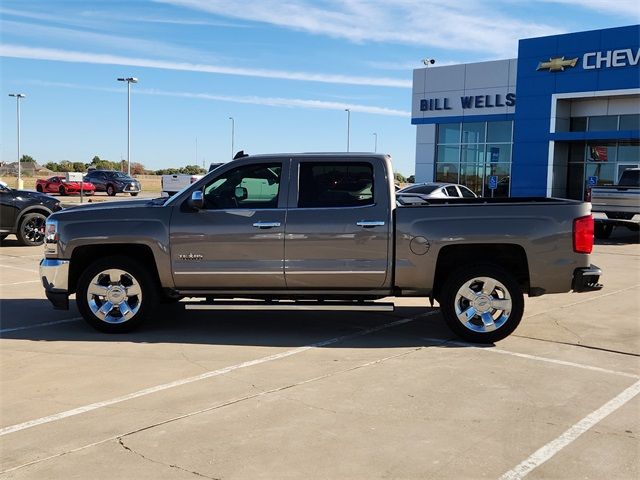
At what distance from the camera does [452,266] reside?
23.1 feet

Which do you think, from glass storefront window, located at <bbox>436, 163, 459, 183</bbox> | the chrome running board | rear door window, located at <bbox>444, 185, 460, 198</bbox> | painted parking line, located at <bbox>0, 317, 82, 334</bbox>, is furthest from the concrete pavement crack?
glass storefront window, located at <bbox>436, 163, 459, 183</bbox>

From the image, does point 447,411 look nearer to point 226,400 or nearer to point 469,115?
point 226,400

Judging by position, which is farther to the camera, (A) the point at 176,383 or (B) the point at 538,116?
(B) the point at 538,116

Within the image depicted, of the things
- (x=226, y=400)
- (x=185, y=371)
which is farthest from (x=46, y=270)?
(x=226, y=400)

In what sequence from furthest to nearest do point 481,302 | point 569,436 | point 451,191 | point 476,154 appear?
point 476,154, point 451,191, point 481,302, point 569,436

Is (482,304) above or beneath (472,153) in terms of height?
beneath

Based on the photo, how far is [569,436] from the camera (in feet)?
14.4

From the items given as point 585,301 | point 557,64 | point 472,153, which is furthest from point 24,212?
point 472,153

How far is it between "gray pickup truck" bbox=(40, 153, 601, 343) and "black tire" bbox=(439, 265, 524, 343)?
0.4 inches

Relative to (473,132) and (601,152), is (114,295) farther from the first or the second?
(473,132)

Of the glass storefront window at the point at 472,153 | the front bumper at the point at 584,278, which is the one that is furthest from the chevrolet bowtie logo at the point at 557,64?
the front bumper at the point at 584,278

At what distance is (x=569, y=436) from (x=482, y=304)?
2.51 meters

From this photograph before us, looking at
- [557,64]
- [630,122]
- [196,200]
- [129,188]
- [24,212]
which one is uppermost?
[557,64]

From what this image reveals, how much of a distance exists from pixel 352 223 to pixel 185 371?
2270 mm
